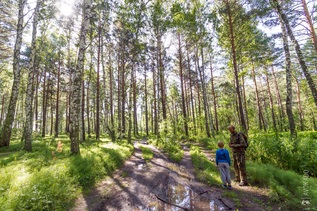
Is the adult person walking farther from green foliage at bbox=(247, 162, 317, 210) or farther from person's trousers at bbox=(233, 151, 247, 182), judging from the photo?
green foliage at bbox=(247, 162, 317, 210)

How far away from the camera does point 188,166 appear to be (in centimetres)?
846

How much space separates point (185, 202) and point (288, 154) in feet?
17.8

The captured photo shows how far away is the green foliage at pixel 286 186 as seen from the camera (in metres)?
4.16

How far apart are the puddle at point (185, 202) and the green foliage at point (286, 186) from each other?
1.83 meters

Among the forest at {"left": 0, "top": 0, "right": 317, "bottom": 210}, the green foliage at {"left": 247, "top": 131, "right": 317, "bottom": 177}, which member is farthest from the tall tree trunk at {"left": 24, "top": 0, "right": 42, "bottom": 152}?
the green foliage at {"left": 247, "top": 131, "right": 317, "bottom": 177}

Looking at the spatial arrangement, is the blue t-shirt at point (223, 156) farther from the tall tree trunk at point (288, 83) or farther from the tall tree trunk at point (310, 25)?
the tall tree trunk at point (310, 25)

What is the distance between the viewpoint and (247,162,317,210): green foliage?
4164 millimetres

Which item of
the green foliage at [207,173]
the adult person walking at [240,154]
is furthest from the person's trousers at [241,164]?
the green foliage at [207,173]

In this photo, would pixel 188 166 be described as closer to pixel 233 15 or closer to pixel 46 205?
pixel 46 205

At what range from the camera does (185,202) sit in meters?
4.38

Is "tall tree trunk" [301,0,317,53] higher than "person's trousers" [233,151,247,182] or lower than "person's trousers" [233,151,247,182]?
higher

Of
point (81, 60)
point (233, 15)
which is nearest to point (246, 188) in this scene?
point (81, 60)

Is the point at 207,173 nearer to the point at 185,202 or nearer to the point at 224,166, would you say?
the point at 224,166

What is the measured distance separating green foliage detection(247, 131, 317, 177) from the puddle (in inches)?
173
